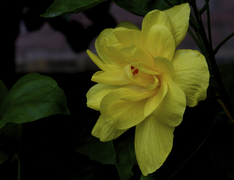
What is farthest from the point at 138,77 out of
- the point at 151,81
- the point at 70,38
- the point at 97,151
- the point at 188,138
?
the point at 70,38

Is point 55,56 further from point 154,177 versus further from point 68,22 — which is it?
point 154,177

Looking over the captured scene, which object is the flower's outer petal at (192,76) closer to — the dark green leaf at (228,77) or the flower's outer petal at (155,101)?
the flower's outer petal at (155,101)

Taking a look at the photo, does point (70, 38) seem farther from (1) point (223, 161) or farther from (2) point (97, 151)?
(1) point (223, 161)

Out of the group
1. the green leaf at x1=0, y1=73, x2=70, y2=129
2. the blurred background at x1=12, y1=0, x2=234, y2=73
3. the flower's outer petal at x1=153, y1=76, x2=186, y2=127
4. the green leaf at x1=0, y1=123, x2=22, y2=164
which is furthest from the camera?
the blurred background at x1=12, y1=0, x2=234, y2=73

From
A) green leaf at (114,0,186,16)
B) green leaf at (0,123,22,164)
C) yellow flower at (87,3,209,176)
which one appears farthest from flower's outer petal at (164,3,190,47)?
green leaf at (0,123,22,164)

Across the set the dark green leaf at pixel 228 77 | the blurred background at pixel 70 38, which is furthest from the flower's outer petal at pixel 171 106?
the blurred background at pixel 70 38

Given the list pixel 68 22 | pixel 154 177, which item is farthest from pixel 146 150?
pixel 68 22

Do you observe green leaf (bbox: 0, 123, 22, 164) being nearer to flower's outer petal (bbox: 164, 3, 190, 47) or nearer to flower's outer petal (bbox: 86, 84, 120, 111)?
flower's outer petal (bbox: 86, 84, 120, 111)
